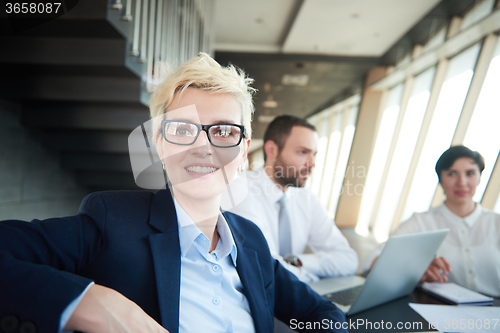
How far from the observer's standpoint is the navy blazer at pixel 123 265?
0.56 meters

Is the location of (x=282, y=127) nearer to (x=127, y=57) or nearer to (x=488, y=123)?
(x=127, y=57)

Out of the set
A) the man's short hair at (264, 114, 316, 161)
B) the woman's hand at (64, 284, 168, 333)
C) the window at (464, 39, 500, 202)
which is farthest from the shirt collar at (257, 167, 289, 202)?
the window at (464, 39, 500, 202)

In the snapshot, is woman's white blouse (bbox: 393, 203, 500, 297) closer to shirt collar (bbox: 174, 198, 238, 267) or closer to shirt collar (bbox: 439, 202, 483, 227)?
shirt collar (bbox: 439, 202, 483, 227)

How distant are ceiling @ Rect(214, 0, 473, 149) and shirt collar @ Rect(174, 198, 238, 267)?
4899 mm

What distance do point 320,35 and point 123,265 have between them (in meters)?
6.33

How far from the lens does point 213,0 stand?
5332mm

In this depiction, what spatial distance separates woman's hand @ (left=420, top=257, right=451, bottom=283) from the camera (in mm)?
1540

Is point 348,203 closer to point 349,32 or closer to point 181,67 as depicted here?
point 349,32

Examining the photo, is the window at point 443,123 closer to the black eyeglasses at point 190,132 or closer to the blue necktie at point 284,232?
the blue necktie at point 284,232

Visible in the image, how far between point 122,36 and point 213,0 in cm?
370

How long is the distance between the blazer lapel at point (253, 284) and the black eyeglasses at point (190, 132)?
1.07ft

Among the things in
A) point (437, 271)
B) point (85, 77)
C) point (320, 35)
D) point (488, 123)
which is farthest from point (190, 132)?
point (320, 35)

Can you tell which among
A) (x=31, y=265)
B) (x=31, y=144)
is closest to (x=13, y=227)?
(x=31, y=265)

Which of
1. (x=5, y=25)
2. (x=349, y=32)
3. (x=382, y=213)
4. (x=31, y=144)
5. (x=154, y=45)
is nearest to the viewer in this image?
(x=5, y=25)
